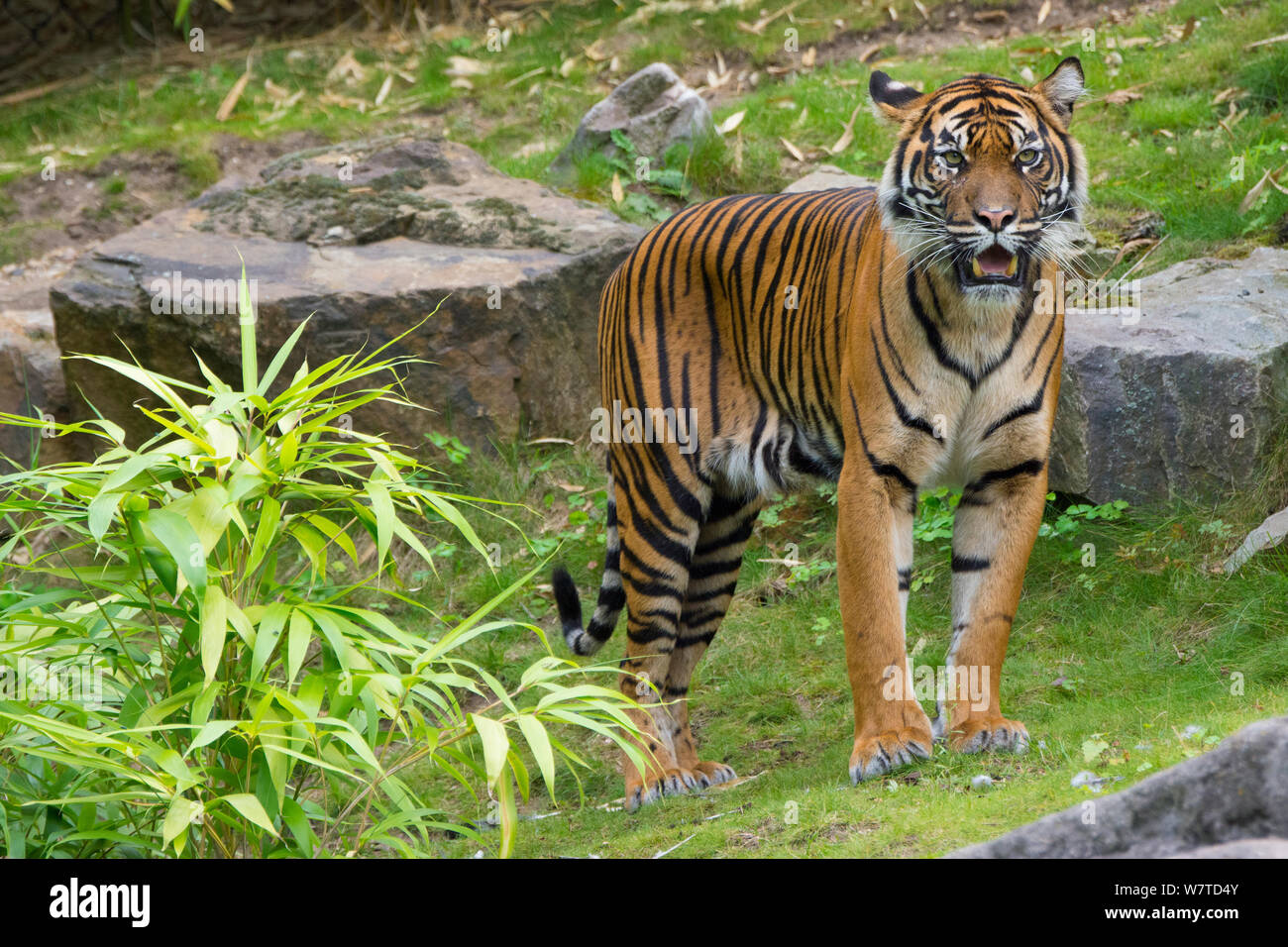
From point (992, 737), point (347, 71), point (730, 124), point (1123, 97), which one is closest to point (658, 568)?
point (992, 737)

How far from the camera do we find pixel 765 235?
469cm

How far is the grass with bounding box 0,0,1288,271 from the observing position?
6.90m

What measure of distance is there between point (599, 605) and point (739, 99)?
5.18 metres

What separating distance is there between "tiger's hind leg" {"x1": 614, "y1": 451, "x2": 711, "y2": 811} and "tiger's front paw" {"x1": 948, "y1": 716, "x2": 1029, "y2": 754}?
1.08 m

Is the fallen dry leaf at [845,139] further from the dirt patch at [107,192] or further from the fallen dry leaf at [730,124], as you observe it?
the dirt patch at [107,192]

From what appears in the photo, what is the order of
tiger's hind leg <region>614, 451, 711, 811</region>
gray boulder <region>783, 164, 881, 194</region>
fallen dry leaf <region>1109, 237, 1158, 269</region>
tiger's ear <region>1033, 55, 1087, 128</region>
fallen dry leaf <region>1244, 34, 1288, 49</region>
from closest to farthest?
tiger's ear <region>1033, 55, 1087, 128</region>
tiger's hind leg <region>614, 451, 711, 811</region>
fallen dry leaf <region>1109, 237, 1158, 269</region>
gray boulder <region>783, 164, 881, 194</region>
fallen dry leaf <region>1244, 34, 1288, 49</region>

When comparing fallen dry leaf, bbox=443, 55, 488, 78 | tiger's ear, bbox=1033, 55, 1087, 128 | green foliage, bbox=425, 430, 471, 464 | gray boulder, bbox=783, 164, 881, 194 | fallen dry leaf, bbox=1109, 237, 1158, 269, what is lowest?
green foliage, bbox=425, 430, 471, 464

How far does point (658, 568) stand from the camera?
184 inches

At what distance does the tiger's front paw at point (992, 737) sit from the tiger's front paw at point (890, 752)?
0.36 ft

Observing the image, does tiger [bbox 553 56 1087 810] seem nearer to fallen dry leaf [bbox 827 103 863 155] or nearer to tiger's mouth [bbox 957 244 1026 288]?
tiger's mouth [bbox 957 244 1026 288]

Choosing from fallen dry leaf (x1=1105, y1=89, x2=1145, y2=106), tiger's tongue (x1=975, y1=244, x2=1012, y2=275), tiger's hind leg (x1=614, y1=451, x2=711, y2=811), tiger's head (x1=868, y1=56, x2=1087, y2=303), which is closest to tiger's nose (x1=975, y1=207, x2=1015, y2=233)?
tiger's head (x1=868, y1=56, x2=1087, y2=303)

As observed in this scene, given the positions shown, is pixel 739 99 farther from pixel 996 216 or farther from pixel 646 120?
pixel 996 216

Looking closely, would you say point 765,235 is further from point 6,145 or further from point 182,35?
point 182,35

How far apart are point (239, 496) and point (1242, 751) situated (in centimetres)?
214
